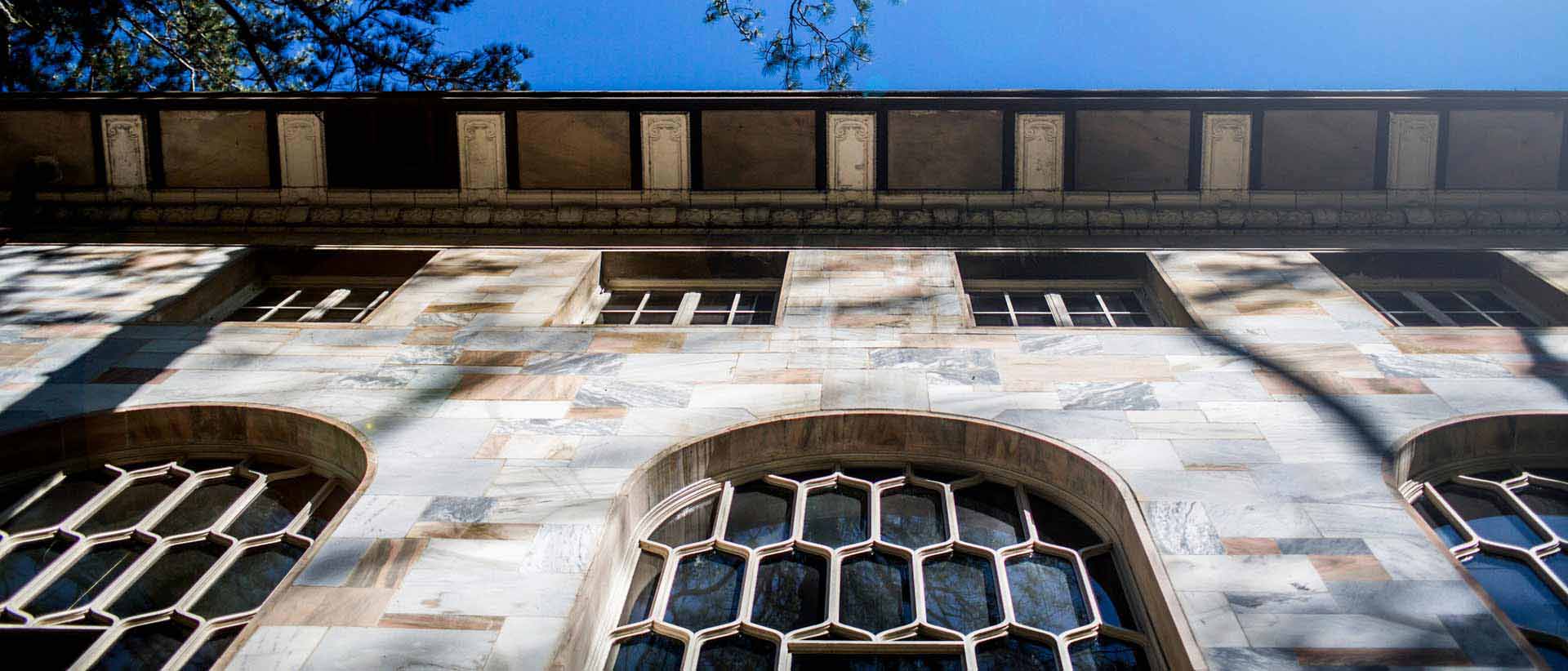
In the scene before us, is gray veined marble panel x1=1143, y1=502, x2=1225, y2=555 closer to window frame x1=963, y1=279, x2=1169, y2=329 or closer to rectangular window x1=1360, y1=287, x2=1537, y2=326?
window frame x1=963, y1=279, x2=1169, y2=329

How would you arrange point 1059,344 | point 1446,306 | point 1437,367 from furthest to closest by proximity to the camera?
point 1446,306, point 1059,344, point 1437,367

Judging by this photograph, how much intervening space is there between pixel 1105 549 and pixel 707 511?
2116 millimetres

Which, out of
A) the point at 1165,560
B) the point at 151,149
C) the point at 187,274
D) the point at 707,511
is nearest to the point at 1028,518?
the point at 1165,560

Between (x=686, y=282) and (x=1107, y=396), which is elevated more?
(x=686, y=282)

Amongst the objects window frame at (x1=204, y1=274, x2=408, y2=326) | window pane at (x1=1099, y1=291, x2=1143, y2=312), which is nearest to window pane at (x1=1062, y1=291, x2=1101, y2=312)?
window pane at (x1=1099, y1=291, x2=1143, y2=312)

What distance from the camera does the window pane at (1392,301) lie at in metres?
8.61

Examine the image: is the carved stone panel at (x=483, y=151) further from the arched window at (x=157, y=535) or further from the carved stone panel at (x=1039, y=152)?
the carved stone panel at (x=1039, y=152)

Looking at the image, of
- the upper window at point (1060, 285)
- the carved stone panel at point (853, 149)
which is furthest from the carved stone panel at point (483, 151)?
the upper window at point (1060, 285)

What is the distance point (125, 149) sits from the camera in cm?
1020

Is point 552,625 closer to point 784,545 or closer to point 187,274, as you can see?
point 784,545

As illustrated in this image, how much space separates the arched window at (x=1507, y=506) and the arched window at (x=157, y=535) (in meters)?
5.64

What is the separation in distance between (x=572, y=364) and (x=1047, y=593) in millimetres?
3493

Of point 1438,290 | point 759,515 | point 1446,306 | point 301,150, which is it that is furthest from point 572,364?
point 1438,290

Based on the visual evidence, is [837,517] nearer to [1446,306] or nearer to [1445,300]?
[1446,306]
